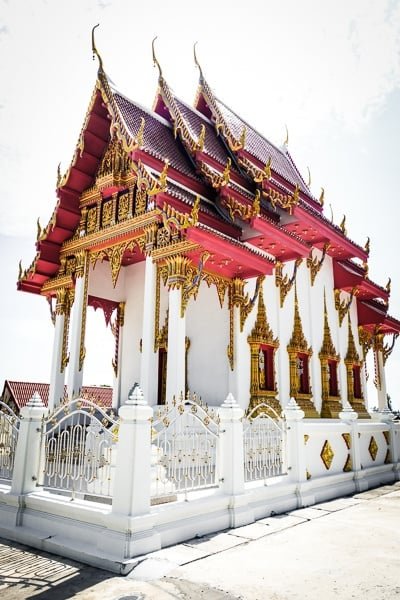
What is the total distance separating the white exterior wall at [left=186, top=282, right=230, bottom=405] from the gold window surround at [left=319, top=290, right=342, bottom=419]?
3.55m

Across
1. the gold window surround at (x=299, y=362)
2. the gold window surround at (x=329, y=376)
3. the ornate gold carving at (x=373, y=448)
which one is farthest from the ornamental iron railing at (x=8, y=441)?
the gold window surround at (x=329, y=376)

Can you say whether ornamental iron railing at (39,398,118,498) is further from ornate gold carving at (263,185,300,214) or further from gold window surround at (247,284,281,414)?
ornate gold carving at (263,185,300,214)

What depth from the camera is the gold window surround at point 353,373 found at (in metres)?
13.0

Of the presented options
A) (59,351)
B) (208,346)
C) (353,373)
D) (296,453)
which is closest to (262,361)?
(208,346)

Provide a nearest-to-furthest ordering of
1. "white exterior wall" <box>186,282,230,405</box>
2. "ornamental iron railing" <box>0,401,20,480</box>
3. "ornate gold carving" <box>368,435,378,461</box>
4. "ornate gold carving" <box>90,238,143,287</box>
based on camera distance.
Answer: "ornamental iron railing" <box>0,401,20,480</box> → "ornate gold carving" <box>368,435,378,461</box> → "ornate gold carving" <box>90,238,143,287</box> → "white exterior wall" <box>186,282,230,405</box>

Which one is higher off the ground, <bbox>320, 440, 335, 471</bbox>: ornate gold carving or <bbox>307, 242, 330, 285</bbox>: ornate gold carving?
<bbox>307, 242, 330, 285</bbox>: ornate gold carving

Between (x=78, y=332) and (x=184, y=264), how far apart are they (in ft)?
8.92

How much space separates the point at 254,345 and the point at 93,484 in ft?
17.9

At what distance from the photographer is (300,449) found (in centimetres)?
622

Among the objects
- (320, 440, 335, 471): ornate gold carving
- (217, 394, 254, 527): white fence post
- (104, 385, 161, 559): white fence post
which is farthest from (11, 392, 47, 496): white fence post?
(320, 440, 335, 471): ornate gold carving

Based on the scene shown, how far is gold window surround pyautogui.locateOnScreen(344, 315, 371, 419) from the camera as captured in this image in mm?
13032

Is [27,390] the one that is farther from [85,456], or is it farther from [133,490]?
[133,490]

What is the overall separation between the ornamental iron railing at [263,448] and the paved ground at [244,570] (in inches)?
29.5

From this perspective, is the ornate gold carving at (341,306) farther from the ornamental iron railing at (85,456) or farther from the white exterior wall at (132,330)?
the ornamental iron railing at (85,456)
